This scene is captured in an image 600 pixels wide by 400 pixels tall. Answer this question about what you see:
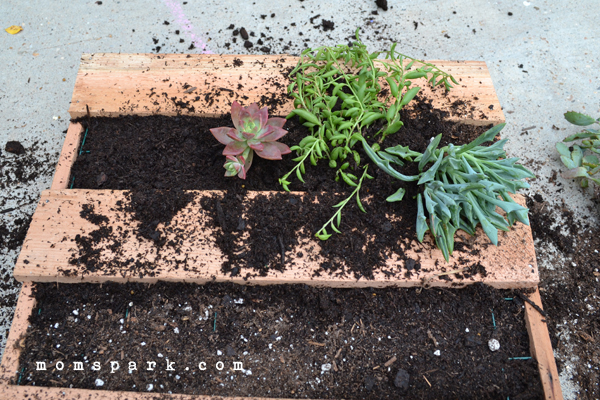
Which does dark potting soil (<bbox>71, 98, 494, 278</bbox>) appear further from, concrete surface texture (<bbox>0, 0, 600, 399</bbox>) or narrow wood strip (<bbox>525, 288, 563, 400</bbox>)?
concrete surface texture (<bbox>0, 0, 600, 399</bbox>)

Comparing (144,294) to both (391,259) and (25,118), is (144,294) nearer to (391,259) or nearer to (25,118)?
(391,259)

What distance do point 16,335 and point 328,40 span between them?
7.60 ft

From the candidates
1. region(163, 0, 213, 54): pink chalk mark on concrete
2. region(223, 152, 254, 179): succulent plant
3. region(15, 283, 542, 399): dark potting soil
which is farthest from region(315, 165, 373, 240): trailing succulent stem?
region(163, 0, 213, 54): pink chalk mark on concrete

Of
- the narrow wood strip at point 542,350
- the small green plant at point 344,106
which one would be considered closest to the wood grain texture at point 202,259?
the narrow wood strip at point 542,350

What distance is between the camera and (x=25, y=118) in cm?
236

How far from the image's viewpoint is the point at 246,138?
1.61m

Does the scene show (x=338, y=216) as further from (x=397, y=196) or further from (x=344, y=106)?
(x=344, y=106)

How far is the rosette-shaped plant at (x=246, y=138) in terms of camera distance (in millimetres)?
1604

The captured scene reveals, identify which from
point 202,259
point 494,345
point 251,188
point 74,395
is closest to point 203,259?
point 202,259

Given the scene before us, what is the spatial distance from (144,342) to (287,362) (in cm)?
57

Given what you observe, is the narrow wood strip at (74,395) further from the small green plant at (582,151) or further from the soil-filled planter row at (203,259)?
the small green plant at (582,151)

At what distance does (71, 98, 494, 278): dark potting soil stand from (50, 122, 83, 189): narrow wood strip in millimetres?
38

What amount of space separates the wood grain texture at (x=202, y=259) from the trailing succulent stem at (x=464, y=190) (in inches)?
3.5

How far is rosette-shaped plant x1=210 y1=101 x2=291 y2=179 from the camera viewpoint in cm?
160
